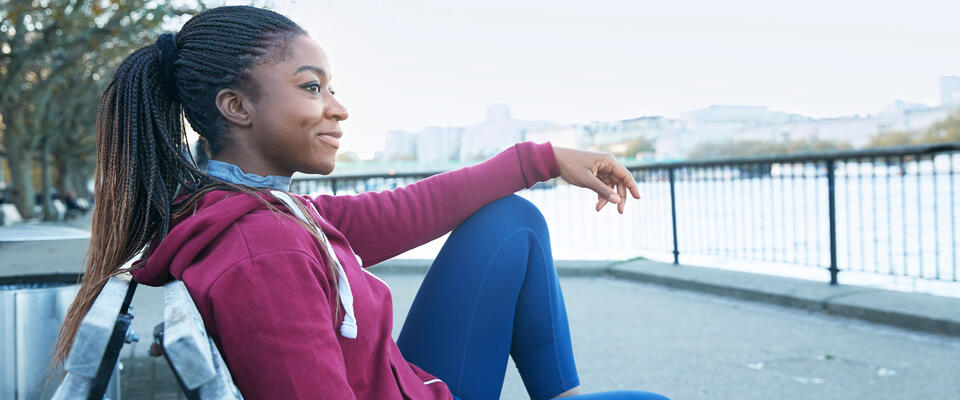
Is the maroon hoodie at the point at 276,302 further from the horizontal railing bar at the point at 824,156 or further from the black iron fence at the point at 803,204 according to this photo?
the black iron fence at the point at 803,204

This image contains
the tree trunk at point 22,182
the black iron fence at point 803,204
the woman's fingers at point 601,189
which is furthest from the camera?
the tree trunk at point 22,182

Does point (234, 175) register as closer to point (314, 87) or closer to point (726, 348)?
point (314, 87)

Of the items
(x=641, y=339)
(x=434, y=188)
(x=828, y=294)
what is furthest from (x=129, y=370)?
(x=828, y=294)

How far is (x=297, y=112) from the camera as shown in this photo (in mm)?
1500

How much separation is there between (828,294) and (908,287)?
3.67 feet

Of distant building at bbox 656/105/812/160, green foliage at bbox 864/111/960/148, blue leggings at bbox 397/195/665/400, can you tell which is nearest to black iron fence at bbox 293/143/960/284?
blue leggings at bbox 397/195/665/400

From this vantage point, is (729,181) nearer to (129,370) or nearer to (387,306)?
(129,370)

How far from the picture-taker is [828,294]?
4.92 m

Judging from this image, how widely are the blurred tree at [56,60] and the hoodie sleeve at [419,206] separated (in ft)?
21.5

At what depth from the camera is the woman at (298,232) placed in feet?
3.84

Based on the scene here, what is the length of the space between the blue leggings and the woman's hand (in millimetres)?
208

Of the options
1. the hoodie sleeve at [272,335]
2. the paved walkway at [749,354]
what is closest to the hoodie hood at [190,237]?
the hoodie sleeve at [272,335]

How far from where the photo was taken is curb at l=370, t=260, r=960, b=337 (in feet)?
14.0

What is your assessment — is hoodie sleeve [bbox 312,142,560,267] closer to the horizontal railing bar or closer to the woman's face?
the woman's face
